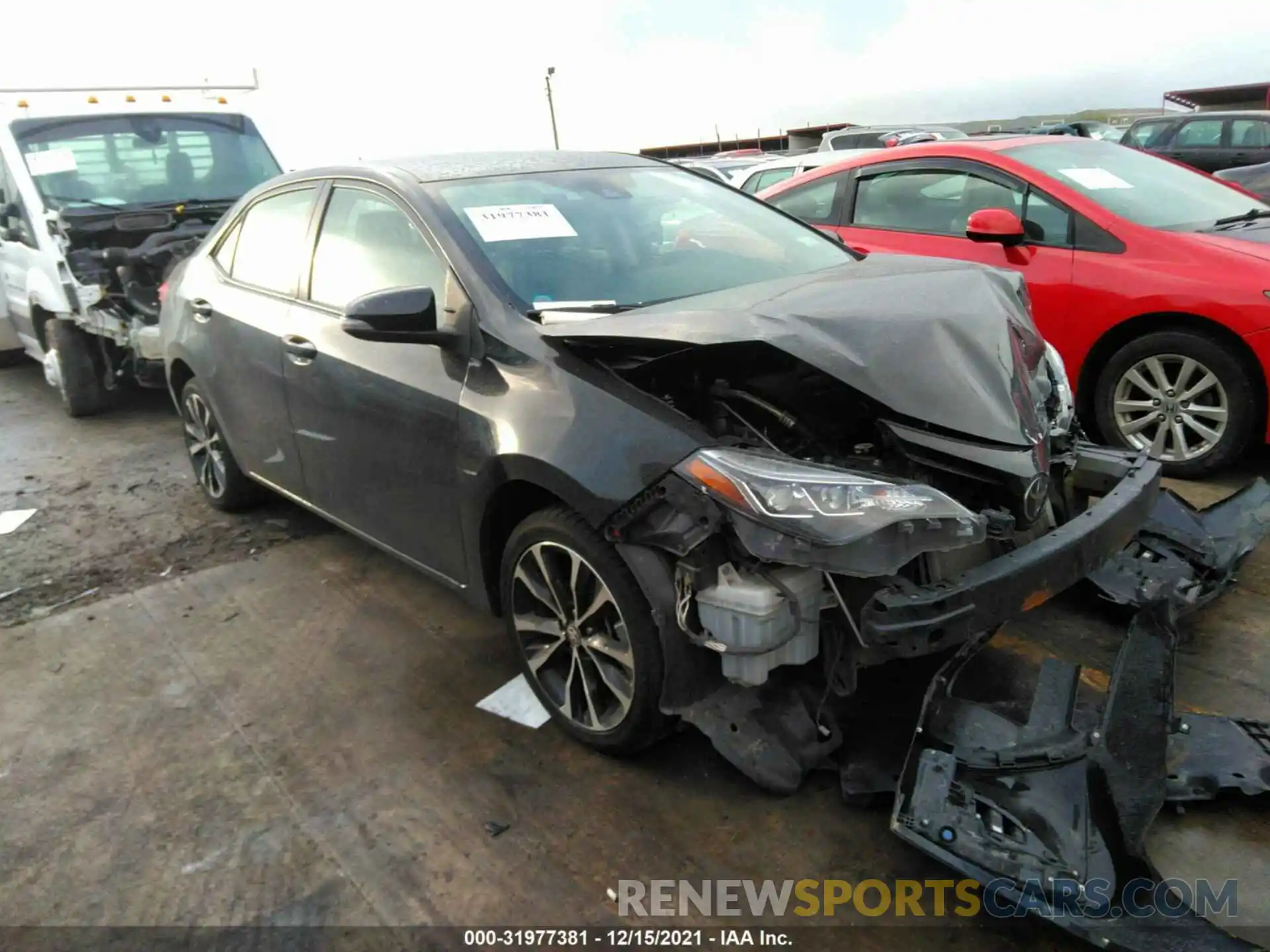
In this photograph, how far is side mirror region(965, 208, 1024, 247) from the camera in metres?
4.68

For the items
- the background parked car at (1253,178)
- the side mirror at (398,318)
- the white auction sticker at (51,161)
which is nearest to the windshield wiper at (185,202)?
the white auction sticker at (51,161)

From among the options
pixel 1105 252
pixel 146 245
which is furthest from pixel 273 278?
pixel 1105 252

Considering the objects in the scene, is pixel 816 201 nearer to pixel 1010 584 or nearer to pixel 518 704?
pixel 518 704

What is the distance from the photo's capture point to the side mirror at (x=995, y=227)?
4.68 metres

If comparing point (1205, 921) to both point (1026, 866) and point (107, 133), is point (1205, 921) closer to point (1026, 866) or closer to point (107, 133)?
point (1026, 866)

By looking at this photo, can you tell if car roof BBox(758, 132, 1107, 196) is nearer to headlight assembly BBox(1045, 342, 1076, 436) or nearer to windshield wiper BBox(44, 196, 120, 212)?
headlight assembly BBox(1045, 342, 1076, 436)

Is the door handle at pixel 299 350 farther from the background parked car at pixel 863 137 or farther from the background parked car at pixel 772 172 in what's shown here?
the background parked car at pixel 863 137

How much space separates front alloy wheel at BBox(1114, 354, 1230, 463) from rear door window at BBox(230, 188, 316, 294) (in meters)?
3.76

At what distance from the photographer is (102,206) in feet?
23.0

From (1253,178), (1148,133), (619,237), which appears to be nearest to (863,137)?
(1148,133)

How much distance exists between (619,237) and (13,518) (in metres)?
4.03

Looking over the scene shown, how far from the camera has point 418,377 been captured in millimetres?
3100

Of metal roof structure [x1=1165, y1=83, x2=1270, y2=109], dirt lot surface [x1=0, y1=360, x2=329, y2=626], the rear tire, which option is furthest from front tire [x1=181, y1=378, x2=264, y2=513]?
metal roof structure [x1=1165, y1=83, x2=1270, y2=109]

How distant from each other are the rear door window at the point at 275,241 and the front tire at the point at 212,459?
79 cm
